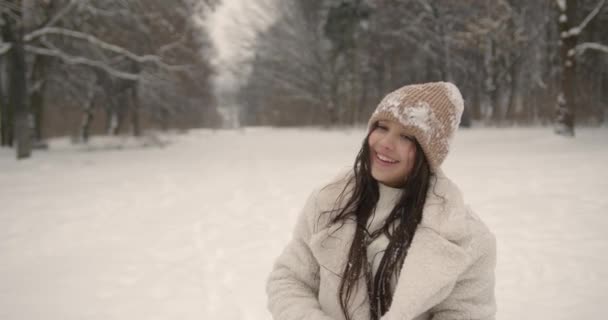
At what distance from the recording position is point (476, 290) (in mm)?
1270

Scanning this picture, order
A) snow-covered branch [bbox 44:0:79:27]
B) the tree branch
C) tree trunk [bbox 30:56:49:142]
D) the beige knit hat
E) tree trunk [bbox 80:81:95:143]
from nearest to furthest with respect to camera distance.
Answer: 1. the beige knit hat
2. the tree branch
3. snow-covered branch [bbox 44:0:79:27]
4. tree trunk [bbox 30:56:49:142]
5. tree trunk [bbox 80:81:95:143]

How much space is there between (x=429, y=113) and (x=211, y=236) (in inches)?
149

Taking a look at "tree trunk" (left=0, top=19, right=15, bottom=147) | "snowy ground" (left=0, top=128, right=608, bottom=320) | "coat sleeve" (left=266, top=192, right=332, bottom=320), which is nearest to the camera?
"coat sleeve" (left=266, top=192, right=332, bottom=320)

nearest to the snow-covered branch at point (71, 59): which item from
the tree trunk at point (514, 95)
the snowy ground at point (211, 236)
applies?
the snowy ground at point (211, 236)

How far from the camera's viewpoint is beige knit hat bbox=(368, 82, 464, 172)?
1.33 m

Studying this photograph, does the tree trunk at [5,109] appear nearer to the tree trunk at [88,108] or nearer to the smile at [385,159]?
the tree trunk at [88,108]

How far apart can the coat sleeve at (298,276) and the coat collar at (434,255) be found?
0.78ft

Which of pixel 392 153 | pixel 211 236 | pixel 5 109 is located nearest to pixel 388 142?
pixel 392 153

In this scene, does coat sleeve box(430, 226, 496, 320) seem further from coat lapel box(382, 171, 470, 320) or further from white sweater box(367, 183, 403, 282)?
white sweater box(367, 183, 403, 282)

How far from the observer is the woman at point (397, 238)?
1216 mm

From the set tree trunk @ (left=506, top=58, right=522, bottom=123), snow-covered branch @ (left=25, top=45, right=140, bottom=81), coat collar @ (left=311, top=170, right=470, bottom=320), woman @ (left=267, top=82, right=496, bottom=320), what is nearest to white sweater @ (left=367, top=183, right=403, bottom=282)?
woman @ (left=267, top=82, right=496, bottom=320)

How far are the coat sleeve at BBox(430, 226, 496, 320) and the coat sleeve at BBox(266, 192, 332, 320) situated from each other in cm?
48

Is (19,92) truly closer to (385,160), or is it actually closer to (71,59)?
(71,59)

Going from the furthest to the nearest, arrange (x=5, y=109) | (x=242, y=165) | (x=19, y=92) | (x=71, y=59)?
(x=5, y=109) → (x=71, y=59) → (x=19, y=92) → (x=242, y=165)
